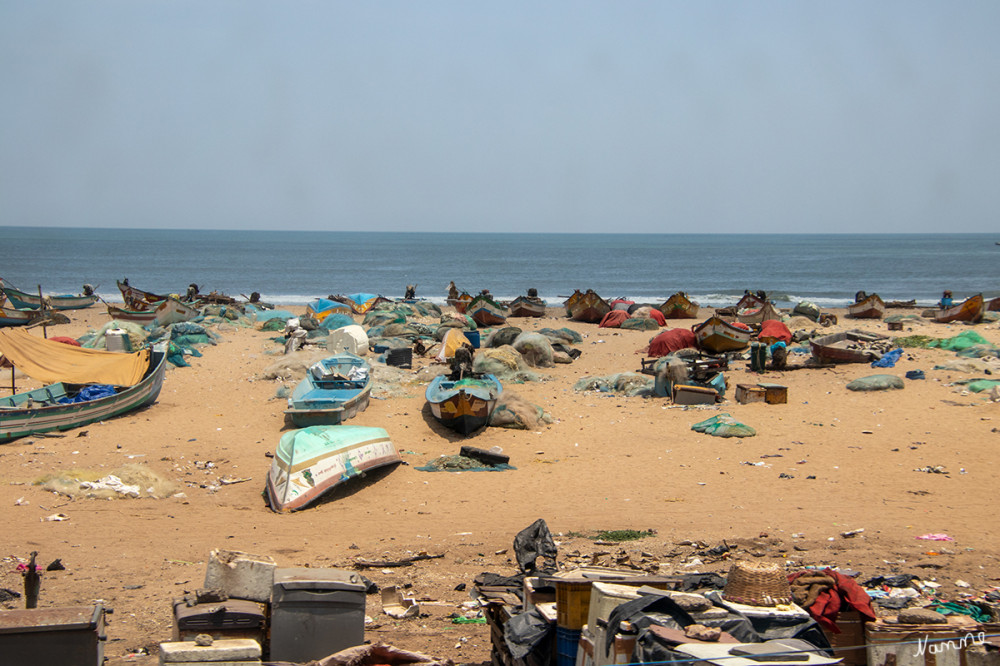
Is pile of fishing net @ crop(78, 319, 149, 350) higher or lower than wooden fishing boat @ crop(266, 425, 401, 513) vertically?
higher

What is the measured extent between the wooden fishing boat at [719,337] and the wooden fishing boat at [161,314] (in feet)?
64.6

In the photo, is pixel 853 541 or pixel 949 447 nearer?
pixel 853 541

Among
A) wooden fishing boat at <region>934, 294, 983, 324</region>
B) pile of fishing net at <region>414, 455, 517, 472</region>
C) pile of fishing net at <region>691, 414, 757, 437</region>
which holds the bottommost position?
pile of fishing net at <region>414, 455, 517, 472</region>

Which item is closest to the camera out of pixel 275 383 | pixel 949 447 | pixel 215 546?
pixel 215 546

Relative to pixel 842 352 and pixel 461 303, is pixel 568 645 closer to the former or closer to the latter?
pixel 842 352

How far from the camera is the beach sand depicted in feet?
29.9

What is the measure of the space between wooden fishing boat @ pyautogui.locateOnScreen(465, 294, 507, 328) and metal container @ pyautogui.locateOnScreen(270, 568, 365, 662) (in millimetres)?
26656

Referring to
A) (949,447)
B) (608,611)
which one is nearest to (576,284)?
(949,447)

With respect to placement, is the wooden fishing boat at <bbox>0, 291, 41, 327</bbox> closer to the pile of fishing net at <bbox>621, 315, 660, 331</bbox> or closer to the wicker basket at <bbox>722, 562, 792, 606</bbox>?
the pile of fishing net at <bbox>621, 315, 660, 331</bbox>

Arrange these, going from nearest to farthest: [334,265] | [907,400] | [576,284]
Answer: [907,400] → [576,284] → [334,265]

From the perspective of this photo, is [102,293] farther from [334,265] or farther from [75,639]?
[75,639]

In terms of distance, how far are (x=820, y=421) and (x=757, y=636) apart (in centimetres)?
1217

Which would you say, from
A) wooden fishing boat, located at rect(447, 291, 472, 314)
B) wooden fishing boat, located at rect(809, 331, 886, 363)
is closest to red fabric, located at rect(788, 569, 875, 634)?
wooden fishing boat, located at rect(809, 331, 886, 363)

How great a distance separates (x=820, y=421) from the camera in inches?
655
